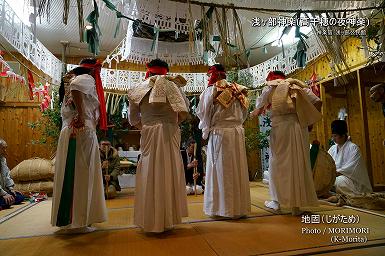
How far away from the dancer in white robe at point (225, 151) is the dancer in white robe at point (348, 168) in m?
1.56

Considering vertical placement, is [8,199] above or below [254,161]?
below

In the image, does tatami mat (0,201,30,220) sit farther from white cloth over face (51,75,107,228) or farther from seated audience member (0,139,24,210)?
white cloth over face (51,75,107,228)

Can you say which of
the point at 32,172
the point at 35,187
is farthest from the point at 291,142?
the point at 32,172

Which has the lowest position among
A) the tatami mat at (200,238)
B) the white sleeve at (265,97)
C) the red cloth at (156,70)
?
the tatami mat at (200,238)

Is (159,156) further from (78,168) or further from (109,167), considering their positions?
(109,167)

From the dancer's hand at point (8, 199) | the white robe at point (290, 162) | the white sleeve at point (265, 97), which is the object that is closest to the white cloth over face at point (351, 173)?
the white robe at point (290, 162)

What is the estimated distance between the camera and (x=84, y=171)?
2369 mm

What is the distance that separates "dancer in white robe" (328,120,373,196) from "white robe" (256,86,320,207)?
A: 1044mm

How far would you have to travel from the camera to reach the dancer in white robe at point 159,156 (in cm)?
228

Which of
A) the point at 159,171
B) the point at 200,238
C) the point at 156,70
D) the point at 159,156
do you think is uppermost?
A: the point at 156,70

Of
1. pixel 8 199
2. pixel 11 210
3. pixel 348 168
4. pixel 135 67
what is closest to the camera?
pixel 11 210

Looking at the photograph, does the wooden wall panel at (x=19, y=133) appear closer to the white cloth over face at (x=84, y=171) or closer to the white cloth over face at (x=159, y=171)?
the white cloth over face at (x=84, y=171)

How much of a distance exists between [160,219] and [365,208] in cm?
214

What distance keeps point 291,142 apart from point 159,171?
1.39 metres
